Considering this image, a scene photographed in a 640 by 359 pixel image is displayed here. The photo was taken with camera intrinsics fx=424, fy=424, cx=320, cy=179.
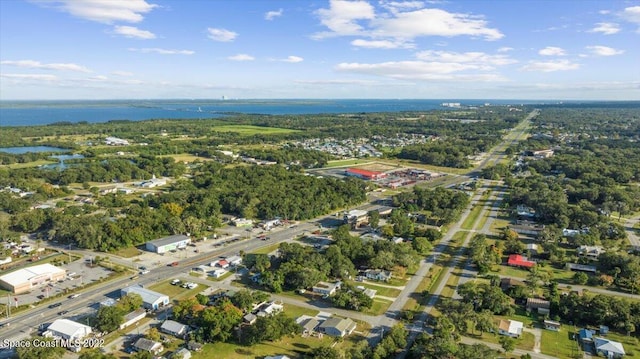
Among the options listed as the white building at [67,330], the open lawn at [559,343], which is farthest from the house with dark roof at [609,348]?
the white building at [67,330]

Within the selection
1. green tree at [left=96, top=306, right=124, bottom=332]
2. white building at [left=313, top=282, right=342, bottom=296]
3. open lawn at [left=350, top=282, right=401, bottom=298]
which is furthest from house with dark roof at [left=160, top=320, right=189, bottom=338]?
open lawn at [left=350, top=282, right=401, bottom=298]

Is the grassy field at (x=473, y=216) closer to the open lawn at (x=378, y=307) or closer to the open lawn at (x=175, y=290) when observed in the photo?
the open lawn at (x=378, y=307)

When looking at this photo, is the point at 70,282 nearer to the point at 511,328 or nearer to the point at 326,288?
the point at 326,288

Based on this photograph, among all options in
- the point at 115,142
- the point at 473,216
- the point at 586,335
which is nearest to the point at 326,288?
the point at 586,335

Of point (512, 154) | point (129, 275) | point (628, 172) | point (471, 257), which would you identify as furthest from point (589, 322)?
point (512, 154)

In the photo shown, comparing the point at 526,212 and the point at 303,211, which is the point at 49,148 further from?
the point at 526,212

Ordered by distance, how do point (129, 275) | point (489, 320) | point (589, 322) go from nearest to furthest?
1. point (489, 320)
2. point (589, 322)
3. point (129, 275)
